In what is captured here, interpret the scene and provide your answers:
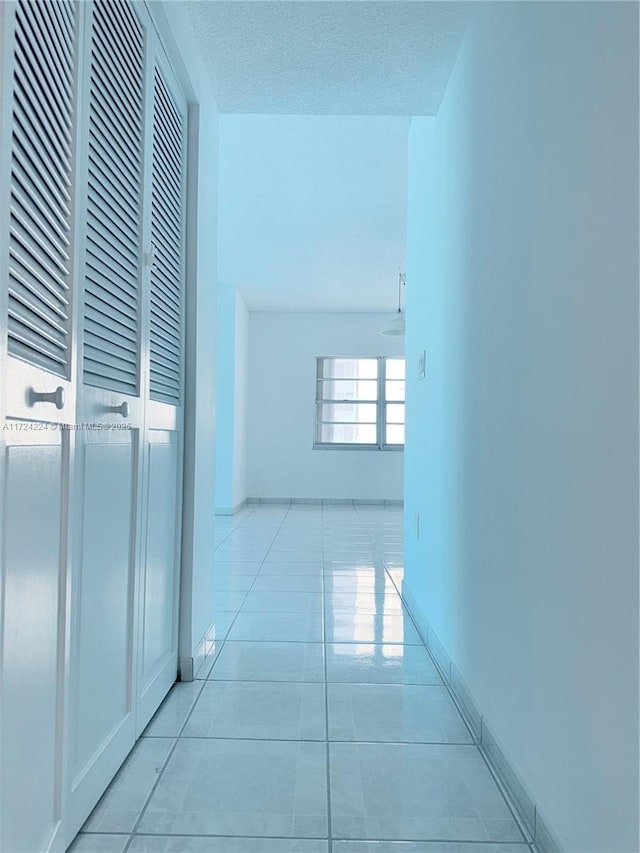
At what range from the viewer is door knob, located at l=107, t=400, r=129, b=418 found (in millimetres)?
1660

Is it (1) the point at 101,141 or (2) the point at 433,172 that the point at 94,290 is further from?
(2) the point at 433,172

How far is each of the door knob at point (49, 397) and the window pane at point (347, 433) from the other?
8483 millimetres

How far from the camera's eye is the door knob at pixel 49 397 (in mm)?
1169

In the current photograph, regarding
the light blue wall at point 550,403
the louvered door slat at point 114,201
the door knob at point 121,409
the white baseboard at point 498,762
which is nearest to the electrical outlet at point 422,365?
the light blue wall at point 550,403

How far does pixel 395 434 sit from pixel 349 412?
2.42 ft

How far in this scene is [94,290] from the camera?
5.10ft

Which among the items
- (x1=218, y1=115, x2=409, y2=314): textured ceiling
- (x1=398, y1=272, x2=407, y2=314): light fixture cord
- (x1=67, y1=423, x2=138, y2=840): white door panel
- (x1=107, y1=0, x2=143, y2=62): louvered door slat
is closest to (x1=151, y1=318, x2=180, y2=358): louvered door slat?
(x1=67, y1=423, x2=138, y2=840): white door panel

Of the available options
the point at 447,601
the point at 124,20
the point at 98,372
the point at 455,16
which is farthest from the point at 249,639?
the point at 455,16

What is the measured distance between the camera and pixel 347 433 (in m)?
9.79

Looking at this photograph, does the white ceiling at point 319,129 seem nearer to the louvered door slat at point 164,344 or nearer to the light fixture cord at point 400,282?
the light fixture cord at point 400,282

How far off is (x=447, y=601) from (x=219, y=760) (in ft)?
3.49

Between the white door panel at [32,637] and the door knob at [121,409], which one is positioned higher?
the door knob at [121,409]

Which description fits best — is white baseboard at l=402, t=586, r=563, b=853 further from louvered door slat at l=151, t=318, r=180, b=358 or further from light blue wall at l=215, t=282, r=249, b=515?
light blue wall at l=215, t=282, r=249, b=515

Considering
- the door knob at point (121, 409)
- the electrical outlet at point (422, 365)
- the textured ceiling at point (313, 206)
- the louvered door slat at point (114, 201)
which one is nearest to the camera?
the louvered door slat at point (114, 201)
